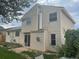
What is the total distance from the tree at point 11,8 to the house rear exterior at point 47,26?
1178 centimetres

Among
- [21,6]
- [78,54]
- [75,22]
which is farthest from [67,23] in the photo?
[21,6]

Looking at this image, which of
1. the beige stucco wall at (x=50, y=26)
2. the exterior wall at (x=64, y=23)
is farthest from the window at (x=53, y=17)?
the exterior wall at (x=64, y=23)

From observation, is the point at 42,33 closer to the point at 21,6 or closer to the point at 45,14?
the point at 45,14

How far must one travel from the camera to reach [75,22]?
33.0 meters

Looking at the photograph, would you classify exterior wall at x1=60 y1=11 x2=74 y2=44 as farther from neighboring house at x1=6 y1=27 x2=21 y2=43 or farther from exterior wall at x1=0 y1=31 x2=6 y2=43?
exterior wall at x1=0 y1=31 x2=6 y2=43

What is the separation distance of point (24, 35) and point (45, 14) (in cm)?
739

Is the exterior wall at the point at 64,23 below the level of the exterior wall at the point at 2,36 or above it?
above

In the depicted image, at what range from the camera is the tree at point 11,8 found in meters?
15.4

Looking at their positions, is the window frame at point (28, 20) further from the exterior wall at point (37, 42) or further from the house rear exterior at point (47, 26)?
the exterior wall at point (37, 42)

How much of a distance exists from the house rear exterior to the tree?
11.8 m

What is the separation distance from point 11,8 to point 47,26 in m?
15.5

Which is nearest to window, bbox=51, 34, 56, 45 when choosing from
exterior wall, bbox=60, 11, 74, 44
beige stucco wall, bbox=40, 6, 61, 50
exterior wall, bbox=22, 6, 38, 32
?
beige stucco wall, bbox=40, 6, 61, 50

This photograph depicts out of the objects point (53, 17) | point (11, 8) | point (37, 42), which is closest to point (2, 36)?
point (37, 42)

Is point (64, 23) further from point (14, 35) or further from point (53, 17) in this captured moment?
point (14, 35)
